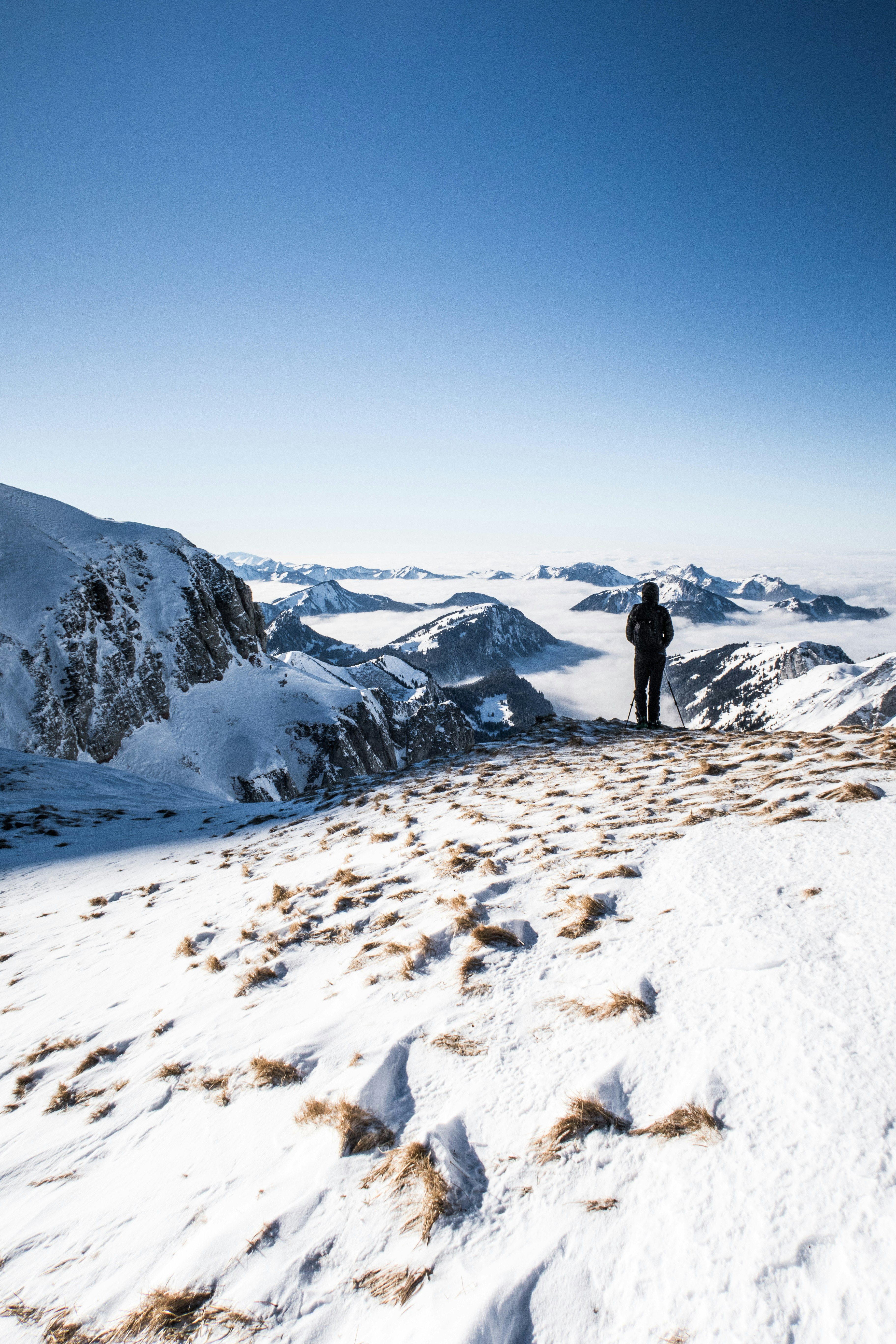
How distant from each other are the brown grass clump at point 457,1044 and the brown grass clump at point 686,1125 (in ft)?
3.27

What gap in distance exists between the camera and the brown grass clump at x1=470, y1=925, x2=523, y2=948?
4230 millimetres

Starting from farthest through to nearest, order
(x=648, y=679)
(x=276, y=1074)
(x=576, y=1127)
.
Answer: (x=648, y=679), (x=276, y=1074), (x=576, y=1127)

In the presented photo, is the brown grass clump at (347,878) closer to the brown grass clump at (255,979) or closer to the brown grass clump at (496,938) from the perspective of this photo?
the brown grass clump at (255,979)

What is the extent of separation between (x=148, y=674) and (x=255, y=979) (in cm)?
5576

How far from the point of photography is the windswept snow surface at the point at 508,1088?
197 cm

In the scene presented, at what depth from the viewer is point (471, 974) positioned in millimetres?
3947

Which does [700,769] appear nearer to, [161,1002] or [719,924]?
[719,924]

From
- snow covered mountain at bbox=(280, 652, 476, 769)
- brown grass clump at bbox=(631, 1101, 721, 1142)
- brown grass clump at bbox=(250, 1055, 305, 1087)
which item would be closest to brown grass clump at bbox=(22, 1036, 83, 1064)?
brown grass clump at bbox=(250, 1055, 305, 1087)

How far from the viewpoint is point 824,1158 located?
2.12 m

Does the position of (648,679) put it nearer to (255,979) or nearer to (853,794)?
(853,794)

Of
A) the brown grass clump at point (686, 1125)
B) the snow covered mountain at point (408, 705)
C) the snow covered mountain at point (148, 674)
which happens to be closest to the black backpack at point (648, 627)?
the brown grass clump at point (686, 1125)

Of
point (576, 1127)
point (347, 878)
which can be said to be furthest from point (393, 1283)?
point (347, 878)

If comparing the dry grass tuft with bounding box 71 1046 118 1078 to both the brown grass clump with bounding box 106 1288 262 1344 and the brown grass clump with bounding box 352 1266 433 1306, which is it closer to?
the brown grass clump with bounding box 106 1288 262 1344

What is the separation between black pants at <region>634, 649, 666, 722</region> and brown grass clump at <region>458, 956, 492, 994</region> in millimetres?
11462
